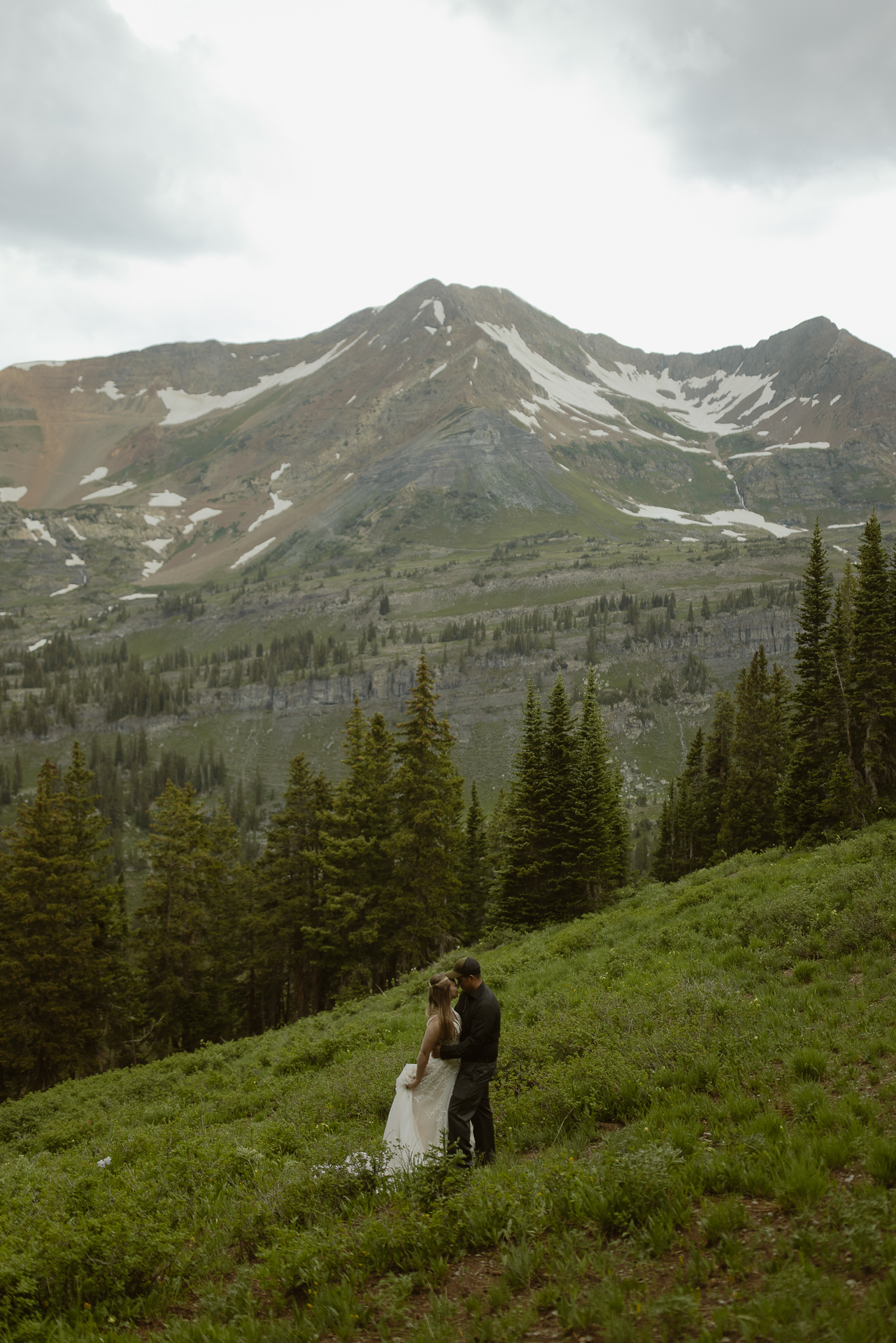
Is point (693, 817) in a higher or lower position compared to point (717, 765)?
lower

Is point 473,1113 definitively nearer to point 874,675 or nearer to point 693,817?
point 874,675

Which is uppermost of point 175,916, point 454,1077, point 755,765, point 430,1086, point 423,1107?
point 454,1077

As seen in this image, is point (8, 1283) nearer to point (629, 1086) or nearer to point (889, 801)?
point (629, 1086)

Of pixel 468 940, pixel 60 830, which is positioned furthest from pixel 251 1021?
pixel 60 830

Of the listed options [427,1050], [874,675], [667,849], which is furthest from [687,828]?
[427,1050]

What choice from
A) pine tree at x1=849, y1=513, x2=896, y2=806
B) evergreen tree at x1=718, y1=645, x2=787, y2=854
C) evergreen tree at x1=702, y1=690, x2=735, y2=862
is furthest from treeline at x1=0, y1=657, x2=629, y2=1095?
evergreen tree at x1=702, y1=690, x2=735, y2=862

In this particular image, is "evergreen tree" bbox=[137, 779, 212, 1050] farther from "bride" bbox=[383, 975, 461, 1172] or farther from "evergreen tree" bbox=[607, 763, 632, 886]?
"bride" bbox=[383, 975, 461, 1172]

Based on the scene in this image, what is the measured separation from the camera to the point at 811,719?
1618 inches

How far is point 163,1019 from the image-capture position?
139 ft

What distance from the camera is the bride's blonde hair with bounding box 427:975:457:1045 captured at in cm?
948

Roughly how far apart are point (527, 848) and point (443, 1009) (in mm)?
33641

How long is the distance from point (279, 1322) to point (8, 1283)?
300 centimetres

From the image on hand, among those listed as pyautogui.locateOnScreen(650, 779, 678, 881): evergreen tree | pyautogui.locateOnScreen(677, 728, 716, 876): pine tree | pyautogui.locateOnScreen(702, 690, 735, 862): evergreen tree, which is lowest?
pyautogui.locateOnScreen(650, 779, 678, 881): evergreen tree

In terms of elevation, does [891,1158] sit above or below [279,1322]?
above
